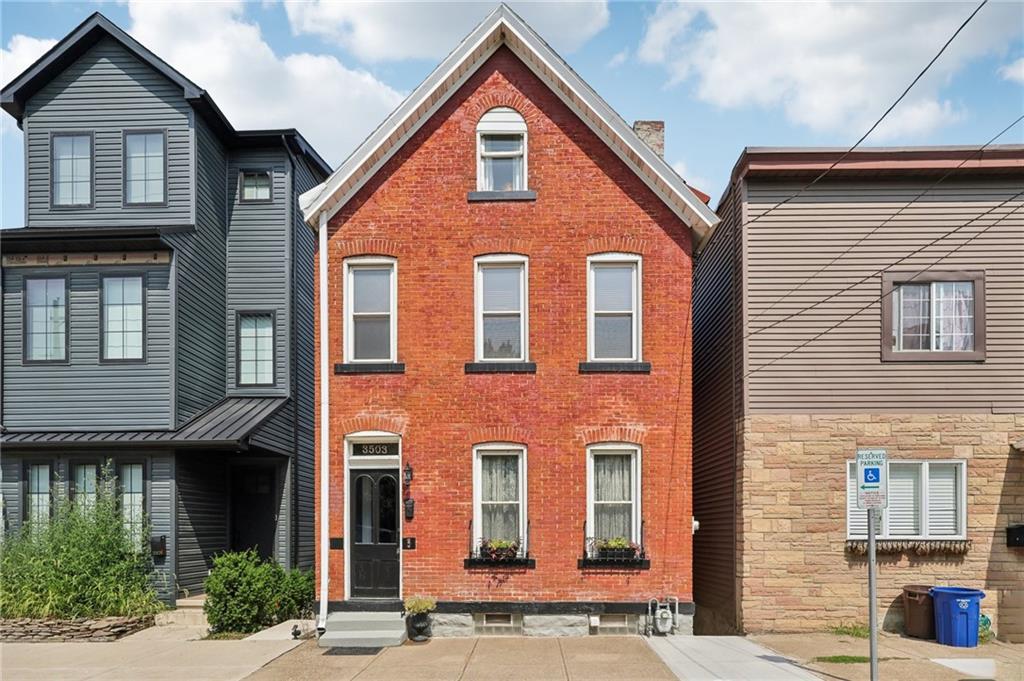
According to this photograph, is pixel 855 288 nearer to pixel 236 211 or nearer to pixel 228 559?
pixel 228 559

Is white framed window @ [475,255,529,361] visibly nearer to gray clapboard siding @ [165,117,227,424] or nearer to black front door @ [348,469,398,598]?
black front door @ [348,469,398,598]

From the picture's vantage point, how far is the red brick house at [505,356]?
546 inches

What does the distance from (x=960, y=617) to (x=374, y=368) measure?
10655mm

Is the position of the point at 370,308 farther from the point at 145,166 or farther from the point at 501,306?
the point at 145,166

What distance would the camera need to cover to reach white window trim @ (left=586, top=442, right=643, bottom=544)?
13953 millimetres

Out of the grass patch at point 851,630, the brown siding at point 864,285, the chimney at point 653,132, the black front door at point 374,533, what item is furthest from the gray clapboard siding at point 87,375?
the grass patch at point 851,630

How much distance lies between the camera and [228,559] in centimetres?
1439

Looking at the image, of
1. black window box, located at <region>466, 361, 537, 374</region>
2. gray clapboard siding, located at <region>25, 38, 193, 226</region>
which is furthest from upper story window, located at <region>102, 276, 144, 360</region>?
black window box, located at <region>466, 361, 537, 374</region>

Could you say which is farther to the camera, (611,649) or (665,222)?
(665,222)

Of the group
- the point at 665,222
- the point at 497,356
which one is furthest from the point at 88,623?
the point at 665,222

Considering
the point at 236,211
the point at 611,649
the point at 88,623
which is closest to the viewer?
the point at 611,649

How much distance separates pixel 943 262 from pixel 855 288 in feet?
5.36

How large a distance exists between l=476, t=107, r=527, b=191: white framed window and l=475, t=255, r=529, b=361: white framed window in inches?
56.6

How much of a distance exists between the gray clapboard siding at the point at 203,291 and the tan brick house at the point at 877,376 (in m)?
11.3
